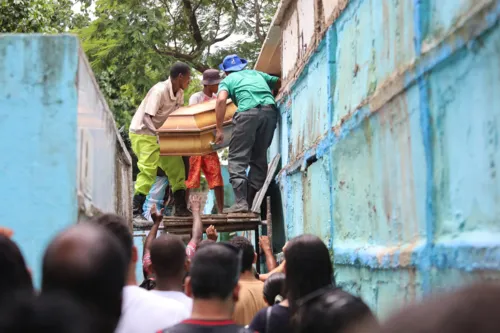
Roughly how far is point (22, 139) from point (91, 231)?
271cm

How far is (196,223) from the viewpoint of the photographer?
6.07 m

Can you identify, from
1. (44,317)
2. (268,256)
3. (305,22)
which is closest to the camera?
(44,317)

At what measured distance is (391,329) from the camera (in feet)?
2.62

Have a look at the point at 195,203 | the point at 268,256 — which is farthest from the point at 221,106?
the point at 268,256

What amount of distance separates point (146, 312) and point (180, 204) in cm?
643

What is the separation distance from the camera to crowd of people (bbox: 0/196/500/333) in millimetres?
821

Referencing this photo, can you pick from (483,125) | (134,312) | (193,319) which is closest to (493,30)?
(483,125)

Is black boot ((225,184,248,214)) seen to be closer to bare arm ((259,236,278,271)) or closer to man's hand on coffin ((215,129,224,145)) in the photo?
man's hand on coffin ((215,129,224,145))

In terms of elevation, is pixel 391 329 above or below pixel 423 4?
below

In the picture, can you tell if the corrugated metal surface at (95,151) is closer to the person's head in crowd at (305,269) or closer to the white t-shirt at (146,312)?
the white t-shirt at (146,312)

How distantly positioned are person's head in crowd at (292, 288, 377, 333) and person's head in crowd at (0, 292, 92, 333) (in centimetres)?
103

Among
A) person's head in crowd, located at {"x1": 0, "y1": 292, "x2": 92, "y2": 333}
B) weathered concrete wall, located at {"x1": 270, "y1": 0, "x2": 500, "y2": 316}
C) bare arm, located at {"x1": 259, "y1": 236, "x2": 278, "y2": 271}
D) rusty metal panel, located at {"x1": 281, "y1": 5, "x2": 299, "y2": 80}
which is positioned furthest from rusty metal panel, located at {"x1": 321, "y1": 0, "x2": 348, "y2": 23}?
person's head in crowd, located at {"x1": 0, "y1": 292, "x2": 92, "y2": 333}

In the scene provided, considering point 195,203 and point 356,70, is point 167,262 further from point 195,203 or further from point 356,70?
point 195,203

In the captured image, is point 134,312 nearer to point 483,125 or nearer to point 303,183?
point 483,125
